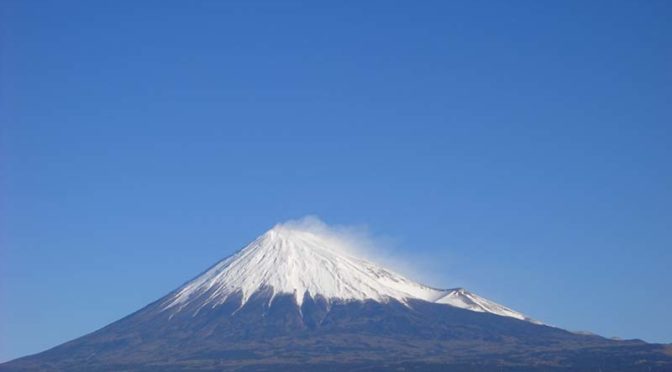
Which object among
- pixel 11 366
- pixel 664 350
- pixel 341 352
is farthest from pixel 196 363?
pixel 664 350

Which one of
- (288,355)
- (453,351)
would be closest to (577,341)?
(453,351)

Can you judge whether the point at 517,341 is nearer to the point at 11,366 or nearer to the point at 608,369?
the point at 608,369

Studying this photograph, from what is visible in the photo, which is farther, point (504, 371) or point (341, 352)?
point (341, 352)

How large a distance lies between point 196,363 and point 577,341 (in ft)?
229

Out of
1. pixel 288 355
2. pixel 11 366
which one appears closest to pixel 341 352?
pixel 288 355

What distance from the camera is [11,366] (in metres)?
195

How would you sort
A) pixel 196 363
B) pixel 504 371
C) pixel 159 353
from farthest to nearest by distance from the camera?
pixel 159 353 → pixel 196 363 → pixel 504 371

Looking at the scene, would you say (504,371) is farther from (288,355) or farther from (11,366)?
(11,366)

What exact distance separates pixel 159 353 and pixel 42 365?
809 inches

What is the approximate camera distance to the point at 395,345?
632ft

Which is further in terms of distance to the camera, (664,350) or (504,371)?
(664,350)

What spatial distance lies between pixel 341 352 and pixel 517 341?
111 ft

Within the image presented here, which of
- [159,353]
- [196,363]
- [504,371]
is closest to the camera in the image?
[504,371]

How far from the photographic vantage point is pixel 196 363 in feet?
588
